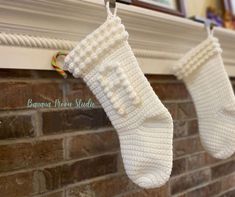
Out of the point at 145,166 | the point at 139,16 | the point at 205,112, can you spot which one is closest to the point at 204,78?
the point at 205,112

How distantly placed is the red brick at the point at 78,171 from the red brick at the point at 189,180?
13.9 inches

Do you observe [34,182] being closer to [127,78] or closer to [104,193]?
[104,193]

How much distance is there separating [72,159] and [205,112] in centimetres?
51

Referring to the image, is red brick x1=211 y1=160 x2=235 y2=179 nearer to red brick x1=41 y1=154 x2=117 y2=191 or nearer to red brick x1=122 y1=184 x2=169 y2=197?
red brick x1=122 y1=184 x2=169 y2=197

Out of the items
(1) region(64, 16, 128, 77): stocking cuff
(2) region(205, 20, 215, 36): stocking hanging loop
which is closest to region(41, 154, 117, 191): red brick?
(1) region(64, 16, 128, 77): stocking cuff

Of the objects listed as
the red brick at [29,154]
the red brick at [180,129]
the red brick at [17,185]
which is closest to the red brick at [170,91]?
the red brick at [180,129]

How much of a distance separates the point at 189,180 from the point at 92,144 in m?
0.58

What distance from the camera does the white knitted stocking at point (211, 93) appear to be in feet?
3.66

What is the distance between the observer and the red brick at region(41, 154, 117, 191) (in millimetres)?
935

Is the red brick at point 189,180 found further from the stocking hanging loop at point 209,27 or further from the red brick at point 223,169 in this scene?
the stocking hanging loop at point 209,27

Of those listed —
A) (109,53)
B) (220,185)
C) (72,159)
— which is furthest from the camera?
(220,185)

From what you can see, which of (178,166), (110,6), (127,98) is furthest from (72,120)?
(178,166)

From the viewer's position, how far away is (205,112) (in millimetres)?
1184

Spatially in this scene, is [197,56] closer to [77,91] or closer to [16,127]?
[77,91]
